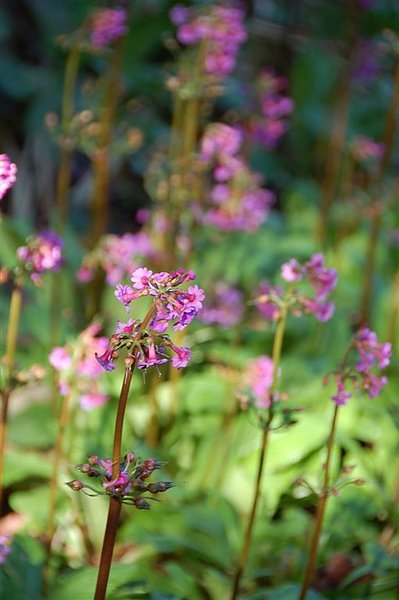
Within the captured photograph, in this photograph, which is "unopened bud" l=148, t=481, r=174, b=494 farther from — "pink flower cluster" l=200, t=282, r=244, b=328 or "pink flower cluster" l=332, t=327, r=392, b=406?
"pink flower cluster" l=200, t=282, r=244, b=328

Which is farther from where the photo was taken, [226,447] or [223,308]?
[223,308]

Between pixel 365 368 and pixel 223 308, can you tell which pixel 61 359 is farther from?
pixel 223 308

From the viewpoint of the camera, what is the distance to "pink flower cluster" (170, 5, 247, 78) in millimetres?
3000

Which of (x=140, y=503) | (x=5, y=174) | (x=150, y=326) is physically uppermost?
(x=5, y=174)

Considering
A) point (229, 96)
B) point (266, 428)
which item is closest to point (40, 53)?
point (229, 96)

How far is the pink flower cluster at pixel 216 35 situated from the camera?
300 centimetres

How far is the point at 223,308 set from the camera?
343 cm

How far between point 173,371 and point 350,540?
929 millimetres

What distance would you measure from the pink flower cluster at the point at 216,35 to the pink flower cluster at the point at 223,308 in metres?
0.89

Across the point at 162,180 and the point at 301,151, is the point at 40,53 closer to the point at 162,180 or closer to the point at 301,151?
the point at 301,151

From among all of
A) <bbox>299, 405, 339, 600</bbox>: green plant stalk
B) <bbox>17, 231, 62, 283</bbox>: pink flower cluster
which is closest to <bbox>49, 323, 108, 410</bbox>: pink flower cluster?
<bbox>17, 231, 62, 283</bbox>: pink flower cluster

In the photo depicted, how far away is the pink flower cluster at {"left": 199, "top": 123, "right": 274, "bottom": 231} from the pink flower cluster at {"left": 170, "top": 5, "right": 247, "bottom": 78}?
0.24m

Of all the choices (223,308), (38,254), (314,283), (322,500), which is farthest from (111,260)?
(322,500)

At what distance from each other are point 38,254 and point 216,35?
4.76ft
